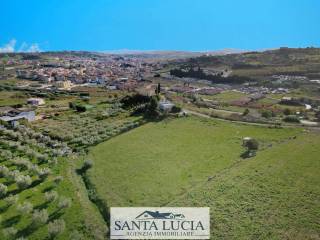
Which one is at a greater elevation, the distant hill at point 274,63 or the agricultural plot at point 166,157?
the distant hill at point 274,63

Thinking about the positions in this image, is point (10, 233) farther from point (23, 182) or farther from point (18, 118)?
point (18, 118)

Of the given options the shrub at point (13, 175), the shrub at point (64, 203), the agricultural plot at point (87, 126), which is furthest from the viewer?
the agricultural plot at point (87, 126)

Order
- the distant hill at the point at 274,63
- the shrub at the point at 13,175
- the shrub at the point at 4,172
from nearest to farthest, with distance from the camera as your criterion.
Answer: the shrub at the point at 13,175
the shrub at the point at 4,172
the distant hill at the point at 274,63

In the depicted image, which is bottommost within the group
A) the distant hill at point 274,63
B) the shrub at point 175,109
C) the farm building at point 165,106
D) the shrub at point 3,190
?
the shrub at point 3,190

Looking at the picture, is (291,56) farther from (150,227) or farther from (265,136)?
(150,227)

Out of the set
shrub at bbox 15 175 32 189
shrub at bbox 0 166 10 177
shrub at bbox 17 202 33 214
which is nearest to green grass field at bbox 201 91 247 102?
shrub at bbox 0 166 10 177

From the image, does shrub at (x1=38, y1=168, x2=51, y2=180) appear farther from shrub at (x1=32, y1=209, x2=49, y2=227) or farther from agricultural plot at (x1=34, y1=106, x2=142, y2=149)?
agricultural plot at (x1=34, y1=106, x2=142, y2=149)

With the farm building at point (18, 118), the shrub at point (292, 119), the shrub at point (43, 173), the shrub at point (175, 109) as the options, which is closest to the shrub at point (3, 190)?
the shrub at point (43, 173)

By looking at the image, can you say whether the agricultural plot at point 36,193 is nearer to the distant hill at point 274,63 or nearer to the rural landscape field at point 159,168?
the rural landscape field at point 159,168
